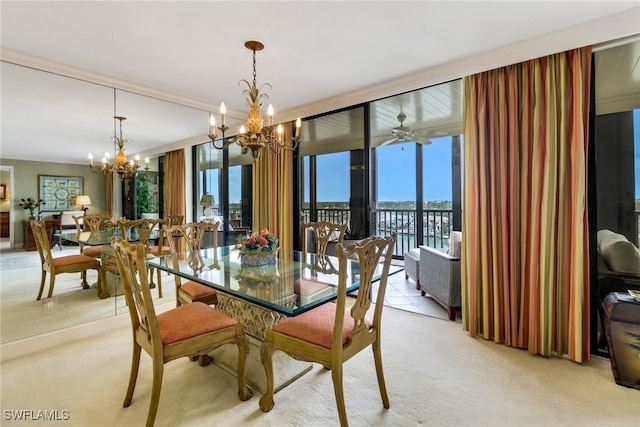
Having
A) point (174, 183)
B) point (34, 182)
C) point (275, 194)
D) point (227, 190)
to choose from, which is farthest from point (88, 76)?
point (275, 194)

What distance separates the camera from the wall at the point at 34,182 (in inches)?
101

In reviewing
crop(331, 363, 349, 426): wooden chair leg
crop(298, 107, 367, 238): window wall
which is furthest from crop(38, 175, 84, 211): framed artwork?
crop(331, 363, 349, 426): wooden chair leg

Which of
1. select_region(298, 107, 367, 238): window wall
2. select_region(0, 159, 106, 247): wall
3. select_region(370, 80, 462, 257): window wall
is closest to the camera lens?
select_region(0, 159, 106, 247): wall

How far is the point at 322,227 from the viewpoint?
2912 mm

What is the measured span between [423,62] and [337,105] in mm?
1179

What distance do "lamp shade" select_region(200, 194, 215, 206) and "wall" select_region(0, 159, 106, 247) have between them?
1322 mm

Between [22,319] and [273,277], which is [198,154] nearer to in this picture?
[22,319]

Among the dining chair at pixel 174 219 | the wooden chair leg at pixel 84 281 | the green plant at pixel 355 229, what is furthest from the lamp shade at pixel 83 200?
the green plant at pixel 355 229

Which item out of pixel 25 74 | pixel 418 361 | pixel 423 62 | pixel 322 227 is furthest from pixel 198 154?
pixel 418 361

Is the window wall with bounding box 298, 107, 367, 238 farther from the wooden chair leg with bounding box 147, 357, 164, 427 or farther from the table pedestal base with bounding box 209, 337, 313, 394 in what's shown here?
the wooden chair leg with bounding box 147, 357, 164, 427

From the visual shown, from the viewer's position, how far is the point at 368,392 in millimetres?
1858

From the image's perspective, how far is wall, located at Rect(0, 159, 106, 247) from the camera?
8.44 feet

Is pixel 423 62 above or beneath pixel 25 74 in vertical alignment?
above

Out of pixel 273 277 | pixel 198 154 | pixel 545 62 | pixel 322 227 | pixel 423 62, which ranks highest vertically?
pixel 423 62
